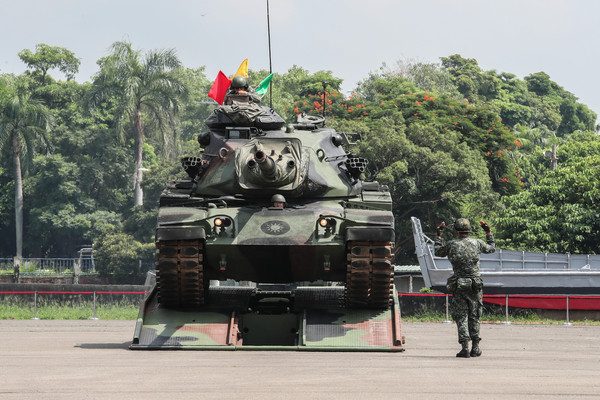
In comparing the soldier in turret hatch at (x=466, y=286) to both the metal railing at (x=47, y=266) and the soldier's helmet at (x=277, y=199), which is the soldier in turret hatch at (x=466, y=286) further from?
the metal railing at (x=47, y=266)

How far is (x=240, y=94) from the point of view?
1842cm

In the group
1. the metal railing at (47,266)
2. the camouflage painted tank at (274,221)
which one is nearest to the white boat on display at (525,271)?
the camouflage painted tank at (274,221)

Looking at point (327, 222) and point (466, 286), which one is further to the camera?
point (327, 222)

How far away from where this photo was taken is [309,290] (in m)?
17.2

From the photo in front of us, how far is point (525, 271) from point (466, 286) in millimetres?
16979

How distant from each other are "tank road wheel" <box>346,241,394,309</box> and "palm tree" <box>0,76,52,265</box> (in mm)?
45740

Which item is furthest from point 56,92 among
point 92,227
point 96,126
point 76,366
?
point 76,366

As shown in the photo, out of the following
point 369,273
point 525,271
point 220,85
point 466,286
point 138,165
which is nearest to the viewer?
point 466,286

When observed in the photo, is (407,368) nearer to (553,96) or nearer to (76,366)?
(76,366)

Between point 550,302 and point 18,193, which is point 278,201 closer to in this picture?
point 550,302

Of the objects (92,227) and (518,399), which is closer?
(518,399)

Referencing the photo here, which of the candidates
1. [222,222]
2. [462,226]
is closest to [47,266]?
[222,222]

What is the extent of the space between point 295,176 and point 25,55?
199 ft

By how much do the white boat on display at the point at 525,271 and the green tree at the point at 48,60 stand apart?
46.7 metres
